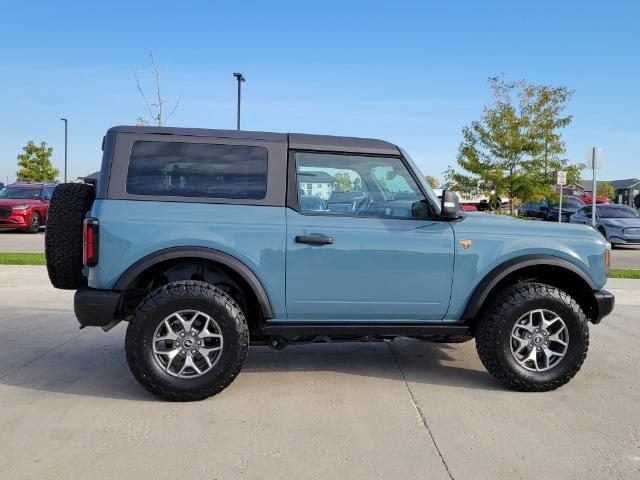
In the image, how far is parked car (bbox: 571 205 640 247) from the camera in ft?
57.9

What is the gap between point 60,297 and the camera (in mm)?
7918

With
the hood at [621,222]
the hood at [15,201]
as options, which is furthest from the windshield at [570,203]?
the hood at [15,201]

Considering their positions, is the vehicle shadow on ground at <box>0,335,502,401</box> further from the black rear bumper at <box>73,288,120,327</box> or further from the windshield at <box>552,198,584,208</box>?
the windshield at <box>552,198,584,208</box>

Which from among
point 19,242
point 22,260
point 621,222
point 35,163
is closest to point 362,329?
point 22,260

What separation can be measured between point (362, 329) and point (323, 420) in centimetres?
76

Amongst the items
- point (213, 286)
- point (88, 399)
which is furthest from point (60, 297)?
point (213, 286)

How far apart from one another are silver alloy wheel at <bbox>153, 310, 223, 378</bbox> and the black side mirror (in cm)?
Result: 182

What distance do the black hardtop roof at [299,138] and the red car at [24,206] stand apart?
49.6 ft

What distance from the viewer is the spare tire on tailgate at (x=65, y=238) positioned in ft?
13.5

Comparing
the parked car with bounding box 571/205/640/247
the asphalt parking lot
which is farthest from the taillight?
the parked car with bounding box 571/205/640/247

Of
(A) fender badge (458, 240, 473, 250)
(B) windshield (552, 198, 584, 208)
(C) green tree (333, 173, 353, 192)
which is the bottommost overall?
(A) fender badge (458, 240, 473, 250)

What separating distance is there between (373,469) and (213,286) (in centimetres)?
170

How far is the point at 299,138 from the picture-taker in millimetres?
4246

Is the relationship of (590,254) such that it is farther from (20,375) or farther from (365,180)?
(20,375)
